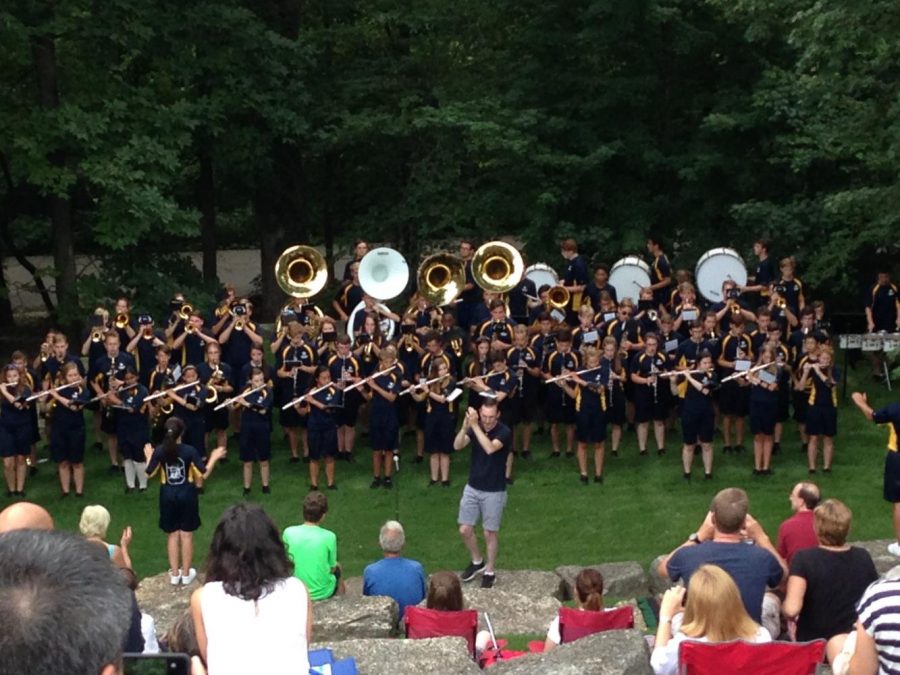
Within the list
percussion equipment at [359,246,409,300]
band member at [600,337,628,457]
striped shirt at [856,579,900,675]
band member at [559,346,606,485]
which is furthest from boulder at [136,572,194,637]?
striped shirt at [856,579,900,675]

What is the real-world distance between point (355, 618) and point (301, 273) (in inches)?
384

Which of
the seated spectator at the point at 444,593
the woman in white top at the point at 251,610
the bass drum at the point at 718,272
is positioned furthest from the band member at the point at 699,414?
the woman in white top at the point at 251,610

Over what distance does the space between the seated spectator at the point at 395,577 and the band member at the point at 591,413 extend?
6.02 meters

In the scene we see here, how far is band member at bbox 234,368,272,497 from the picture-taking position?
596 inches

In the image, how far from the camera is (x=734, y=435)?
16.8m

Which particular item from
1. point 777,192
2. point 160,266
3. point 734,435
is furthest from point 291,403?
point 777,192

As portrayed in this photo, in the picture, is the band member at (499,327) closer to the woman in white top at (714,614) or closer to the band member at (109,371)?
the band member at (109,371)

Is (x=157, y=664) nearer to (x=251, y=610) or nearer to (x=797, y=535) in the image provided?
(x=251, y=610)

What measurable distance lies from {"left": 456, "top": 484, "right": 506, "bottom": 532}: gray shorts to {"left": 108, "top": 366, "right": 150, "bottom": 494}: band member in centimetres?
471

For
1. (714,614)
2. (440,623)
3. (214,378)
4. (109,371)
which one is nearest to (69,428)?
(109,371)

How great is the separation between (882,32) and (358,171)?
1248 cm

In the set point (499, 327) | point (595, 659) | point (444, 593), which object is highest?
point (499, 327)

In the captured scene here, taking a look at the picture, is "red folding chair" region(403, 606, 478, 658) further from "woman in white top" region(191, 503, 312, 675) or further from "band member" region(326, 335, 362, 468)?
"band member" region(326, 335, 362, 468)

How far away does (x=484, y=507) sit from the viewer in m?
12.3
